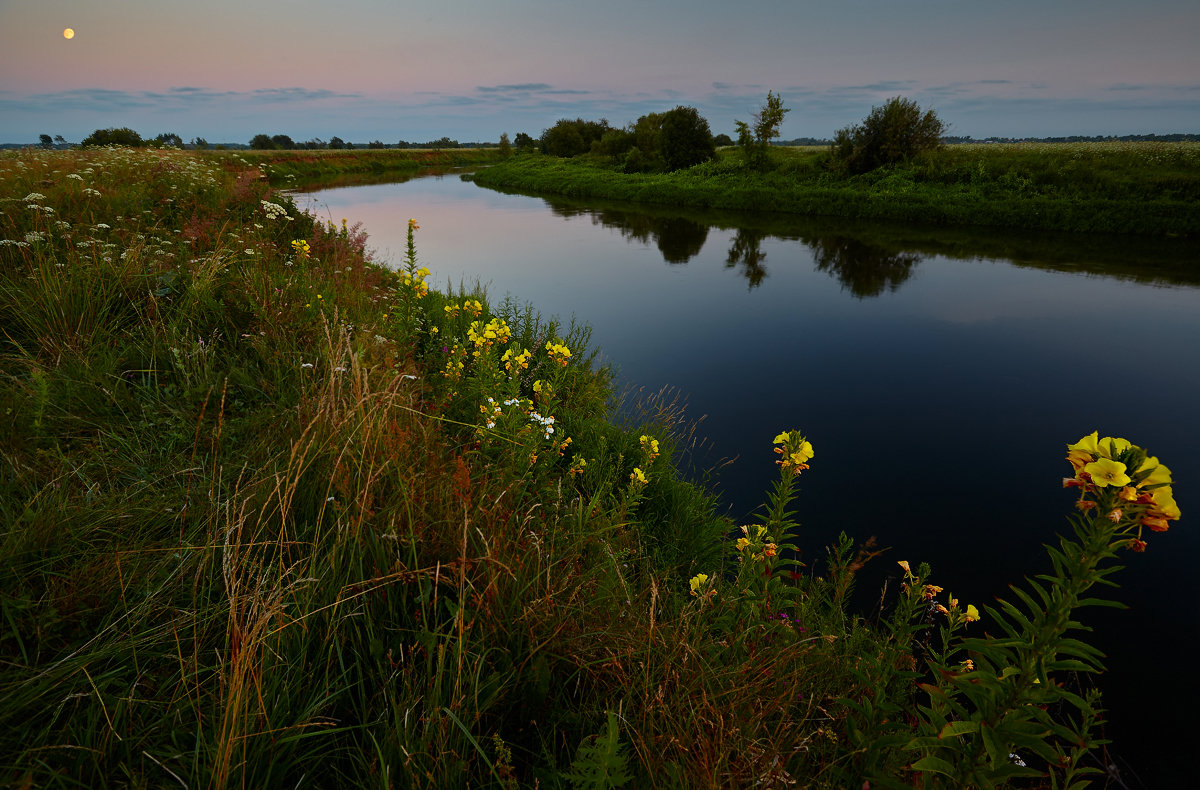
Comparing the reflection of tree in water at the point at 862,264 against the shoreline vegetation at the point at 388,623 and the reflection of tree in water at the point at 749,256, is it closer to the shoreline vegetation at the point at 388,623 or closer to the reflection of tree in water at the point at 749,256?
the reflection of tree in water at the point at 749,256

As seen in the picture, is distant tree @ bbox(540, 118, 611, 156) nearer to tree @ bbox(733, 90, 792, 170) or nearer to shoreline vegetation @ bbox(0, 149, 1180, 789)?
tree @ bbox(733, 90, 792, 170)

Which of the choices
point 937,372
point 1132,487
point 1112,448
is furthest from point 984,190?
point 1132,487

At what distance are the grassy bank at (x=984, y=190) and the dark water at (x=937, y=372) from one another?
5.90 ft

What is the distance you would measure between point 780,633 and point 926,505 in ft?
11.3

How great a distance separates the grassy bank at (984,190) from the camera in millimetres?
17641

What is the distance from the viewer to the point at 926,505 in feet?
16.1

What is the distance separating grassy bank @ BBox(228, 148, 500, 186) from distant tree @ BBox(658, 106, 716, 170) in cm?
2209

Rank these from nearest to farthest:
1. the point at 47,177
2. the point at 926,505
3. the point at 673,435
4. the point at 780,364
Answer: the point at 926,505 < the point at 673,435 < the point at 47,177 < the point at 780,364

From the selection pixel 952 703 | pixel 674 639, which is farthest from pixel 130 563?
pixel 952 703

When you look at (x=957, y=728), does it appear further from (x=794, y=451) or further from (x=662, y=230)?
(x=662, y=230)

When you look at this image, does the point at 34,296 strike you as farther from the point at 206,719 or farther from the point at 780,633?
the point at 780,633

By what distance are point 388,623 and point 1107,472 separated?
1971mm

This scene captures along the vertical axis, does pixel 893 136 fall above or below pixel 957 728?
above

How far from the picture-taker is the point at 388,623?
1684mm
